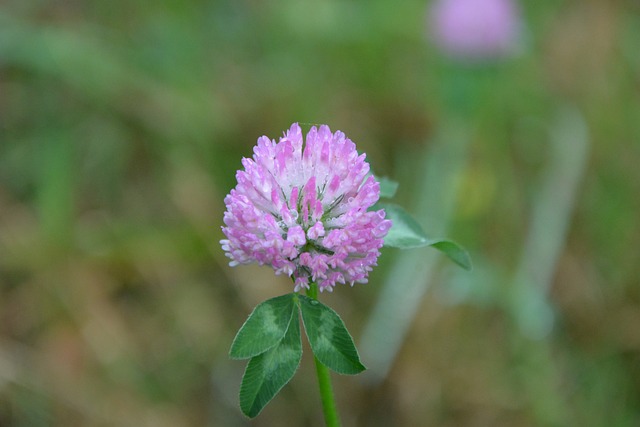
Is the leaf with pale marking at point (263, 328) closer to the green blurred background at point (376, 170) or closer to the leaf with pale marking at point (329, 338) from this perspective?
the leaf with pale marking at point (329, 338)

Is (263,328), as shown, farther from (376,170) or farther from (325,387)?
(376,170)

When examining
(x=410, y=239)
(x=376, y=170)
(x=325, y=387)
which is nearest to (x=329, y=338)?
(x=325, y=387)

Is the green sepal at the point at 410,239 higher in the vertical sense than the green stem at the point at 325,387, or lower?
higher

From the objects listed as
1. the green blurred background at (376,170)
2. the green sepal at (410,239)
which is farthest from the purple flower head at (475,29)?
the green sepal at (410,239)

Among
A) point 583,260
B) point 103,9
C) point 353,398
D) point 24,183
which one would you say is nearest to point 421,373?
point 353,398

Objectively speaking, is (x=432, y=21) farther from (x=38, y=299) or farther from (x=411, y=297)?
(x=38, y=299)
